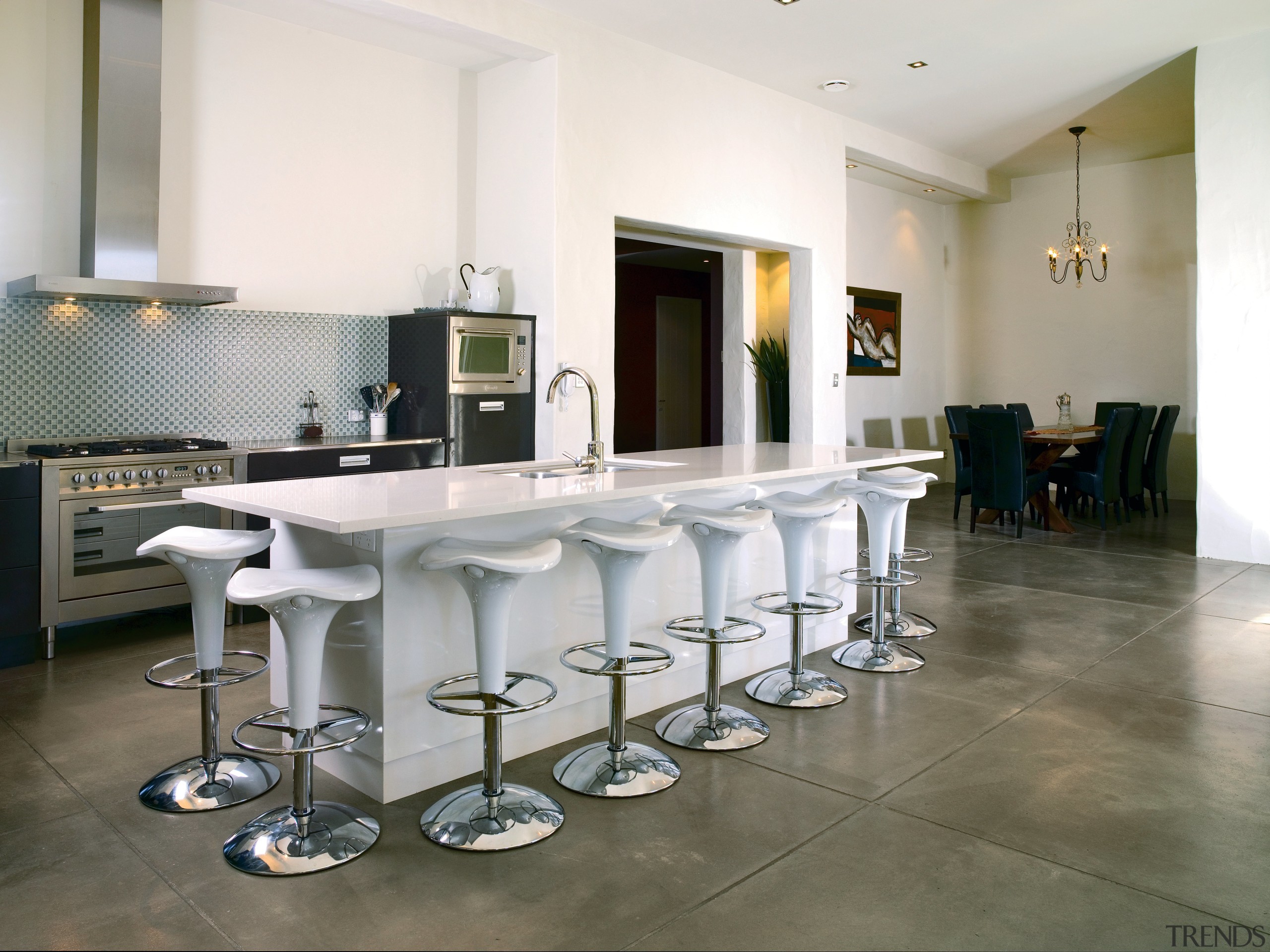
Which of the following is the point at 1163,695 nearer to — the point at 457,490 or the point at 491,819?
the point at 491,819

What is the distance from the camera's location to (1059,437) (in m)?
7.62

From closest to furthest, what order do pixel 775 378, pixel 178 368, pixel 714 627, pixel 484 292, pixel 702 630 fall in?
pixel 714 627 → pixel 702 630 → pixel 178 368 → pixel 484 292 → pixel 775 378

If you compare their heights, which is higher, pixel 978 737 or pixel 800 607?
pixel 800 607

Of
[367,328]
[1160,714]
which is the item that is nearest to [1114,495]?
[1160,714]

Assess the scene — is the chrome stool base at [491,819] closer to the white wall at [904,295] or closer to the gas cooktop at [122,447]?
the gas cooktop at [122,447]

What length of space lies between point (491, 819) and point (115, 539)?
2.62 metres

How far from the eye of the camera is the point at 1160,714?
354 cm

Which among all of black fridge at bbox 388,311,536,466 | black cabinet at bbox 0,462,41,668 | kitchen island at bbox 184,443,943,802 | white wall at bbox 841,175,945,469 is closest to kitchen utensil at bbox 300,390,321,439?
black fridge at bbox 388,311,536,466

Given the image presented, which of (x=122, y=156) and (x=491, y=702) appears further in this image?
(x=122, y=156)

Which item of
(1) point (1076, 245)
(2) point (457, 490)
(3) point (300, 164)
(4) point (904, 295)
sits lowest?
(2) point (457, 490)

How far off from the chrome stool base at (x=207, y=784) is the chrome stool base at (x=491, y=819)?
0.58 meters

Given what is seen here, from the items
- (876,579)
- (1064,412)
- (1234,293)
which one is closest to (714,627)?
(876,579)

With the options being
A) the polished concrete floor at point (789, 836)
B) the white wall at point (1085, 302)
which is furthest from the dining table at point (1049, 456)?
the polished concrete floor at point (789, 836)

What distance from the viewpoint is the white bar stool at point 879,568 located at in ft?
13.4
